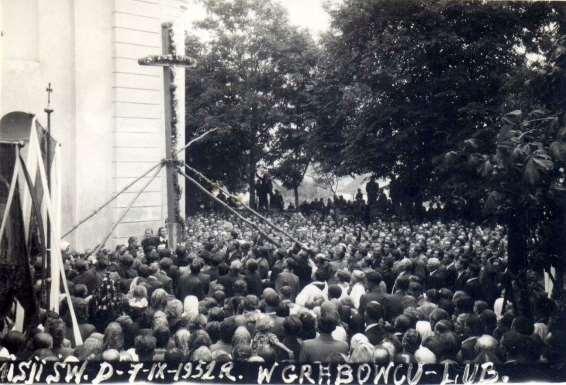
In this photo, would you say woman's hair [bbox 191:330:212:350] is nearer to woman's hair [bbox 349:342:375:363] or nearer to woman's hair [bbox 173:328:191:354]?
woman's hair [bbox 173:328:191:354]

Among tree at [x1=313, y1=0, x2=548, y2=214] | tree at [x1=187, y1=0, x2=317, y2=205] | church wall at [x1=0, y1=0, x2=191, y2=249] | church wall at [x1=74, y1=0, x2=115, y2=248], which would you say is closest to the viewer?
church wall at [x1=0, y1=0, x2=191, y2=249]

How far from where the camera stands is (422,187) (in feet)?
59.3

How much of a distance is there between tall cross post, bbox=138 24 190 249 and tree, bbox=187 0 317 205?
1420 cm

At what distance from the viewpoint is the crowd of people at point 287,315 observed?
5.96 m

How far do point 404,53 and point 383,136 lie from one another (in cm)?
342

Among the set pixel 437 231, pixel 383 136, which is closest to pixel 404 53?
pixel 383 136

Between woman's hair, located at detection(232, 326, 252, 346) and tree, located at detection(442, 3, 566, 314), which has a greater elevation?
tree, located at detection(442, 3, 566, 314)

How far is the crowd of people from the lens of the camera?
5.96 metres

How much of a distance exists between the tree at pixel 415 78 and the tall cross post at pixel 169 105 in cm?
642

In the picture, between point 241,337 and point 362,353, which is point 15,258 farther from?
point 362,353

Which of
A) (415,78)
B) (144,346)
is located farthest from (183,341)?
(415,78)

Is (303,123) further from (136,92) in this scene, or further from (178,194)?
(178,194)

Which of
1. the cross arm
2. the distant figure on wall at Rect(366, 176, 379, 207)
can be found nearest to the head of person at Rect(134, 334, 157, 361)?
the cross arm

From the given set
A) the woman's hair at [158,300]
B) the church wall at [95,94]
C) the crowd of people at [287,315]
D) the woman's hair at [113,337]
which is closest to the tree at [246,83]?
the church wall at [95,94]
